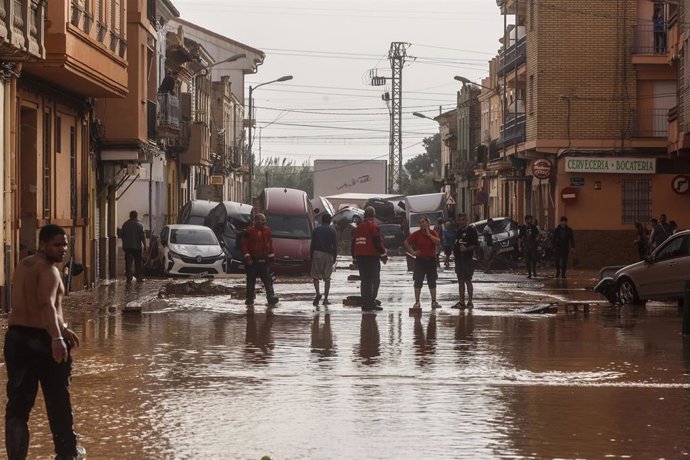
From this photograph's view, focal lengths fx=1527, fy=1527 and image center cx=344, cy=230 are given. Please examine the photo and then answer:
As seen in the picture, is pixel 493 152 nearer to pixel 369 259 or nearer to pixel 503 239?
pixel 503 239

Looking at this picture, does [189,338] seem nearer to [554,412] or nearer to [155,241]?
[554,412]

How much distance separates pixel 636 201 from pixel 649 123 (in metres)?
2.74

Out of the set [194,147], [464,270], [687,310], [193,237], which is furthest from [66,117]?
[194,147]

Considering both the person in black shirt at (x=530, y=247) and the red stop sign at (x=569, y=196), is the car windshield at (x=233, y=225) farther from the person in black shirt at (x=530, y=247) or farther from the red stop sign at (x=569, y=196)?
the red stop sign at (x=569, y=196)

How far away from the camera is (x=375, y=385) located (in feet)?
47.5

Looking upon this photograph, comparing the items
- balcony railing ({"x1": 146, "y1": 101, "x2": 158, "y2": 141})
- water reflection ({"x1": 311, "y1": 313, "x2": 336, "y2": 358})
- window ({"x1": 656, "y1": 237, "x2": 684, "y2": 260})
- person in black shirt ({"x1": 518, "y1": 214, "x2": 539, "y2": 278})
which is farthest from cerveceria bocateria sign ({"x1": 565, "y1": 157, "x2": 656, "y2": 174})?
water reflection ({"x1": 311, "y1": 313, "x2": 336, "y2": 358})

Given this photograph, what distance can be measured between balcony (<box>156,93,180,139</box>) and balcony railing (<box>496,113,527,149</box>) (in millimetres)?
12932

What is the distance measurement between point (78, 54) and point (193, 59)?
37003 mm

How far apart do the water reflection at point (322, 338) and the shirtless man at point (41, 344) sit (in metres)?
7.81

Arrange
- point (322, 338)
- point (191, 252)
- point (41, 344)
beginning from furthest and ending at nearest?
point (191, 252)
point (322, 338)
point (41, 344)

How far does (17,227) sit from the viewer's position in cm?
2634

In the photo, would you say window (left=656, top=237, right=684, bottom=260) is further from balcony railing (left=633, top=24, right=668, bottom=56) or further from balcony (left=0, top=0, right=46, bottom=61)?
balcony railing (left=633, top=24, right=668, bottom=56)

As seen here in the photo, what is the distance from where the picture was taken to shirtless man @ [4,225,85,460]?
9.77 meters

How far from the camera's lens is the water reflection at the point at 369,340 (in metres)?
17.5
